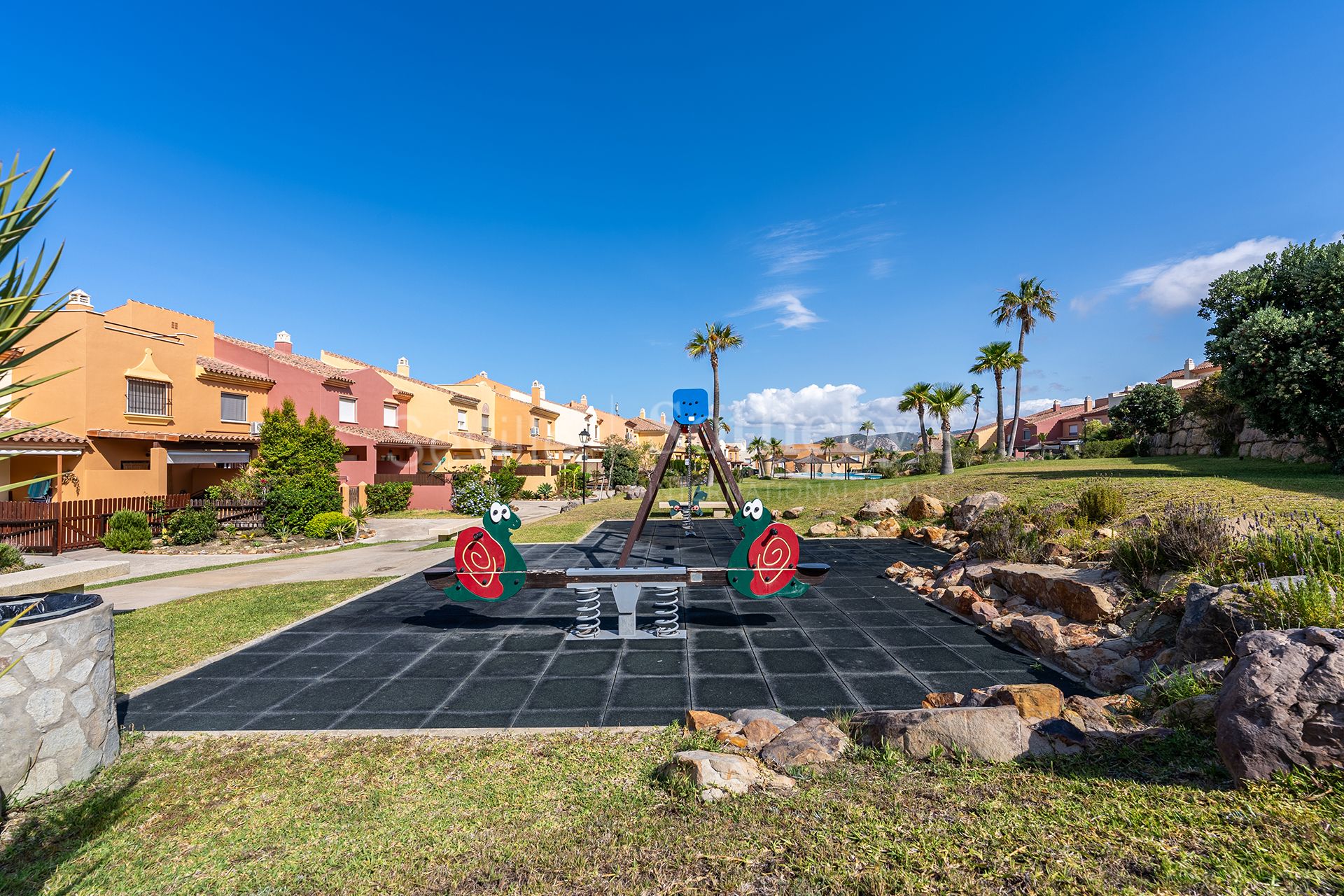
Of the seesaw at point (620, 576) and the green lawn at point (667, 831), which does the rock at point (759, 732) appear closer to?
the green lawn at point (667, 831)

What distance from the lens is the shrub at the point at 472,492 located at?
24.3 metres

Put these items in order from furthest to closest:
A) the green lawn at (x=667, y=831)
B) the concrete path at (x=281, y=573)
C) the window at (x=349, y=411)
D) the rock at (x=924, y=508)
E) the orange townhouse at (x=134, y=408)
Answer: the window at (x=349, y=411)
the orange townhouse at (x=134, y=408)
the rock at (x=924, y=508)
the concrete path at (x=281, y=573)
the green lawn at (x=667, y=831)

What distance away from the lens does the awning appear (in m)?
20.4

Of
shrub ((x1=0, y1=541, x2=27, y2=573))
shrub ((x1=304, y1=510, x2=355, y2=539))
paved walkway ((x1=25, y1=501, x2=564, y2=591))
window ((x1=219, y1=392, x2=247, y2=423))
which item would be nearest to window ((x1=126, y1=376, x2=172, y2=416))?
window ((x1=219, y1=392, x2=247, y2=423))

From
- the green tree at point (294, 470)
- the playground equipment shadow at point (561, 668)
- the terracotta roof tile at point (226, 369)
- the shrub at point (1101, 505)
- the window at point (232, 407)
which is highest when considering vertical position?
the terracotta roof tile at point (226, 369)

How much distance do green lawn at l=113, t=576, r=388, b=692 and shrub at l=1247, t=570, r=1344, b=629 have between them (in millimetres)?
10531

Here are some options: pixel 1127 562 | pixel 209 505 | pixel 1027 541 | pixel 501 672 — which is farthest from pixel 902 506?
pixel 209 505

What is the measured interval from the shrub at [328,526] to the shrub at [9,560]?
6.25 metres

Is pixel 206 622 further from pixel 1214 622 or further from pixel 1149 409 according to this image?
pixel 1149 409

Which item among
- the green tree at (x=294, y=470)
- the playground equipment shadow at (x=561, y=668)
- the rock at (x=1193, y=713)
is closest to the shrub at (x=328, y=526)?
the green tree at (x=294, y=470)

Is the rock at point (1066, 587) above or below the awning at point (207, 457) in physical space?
below

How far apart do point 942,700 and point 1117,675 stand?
194 cm

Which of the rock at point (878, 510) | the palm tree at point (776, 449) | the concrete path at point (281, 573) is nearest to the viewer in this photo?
the concrete path at point (281, 573)

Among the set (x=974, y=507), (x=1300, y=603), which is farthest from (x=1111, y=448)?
(x=1300, y=603)
